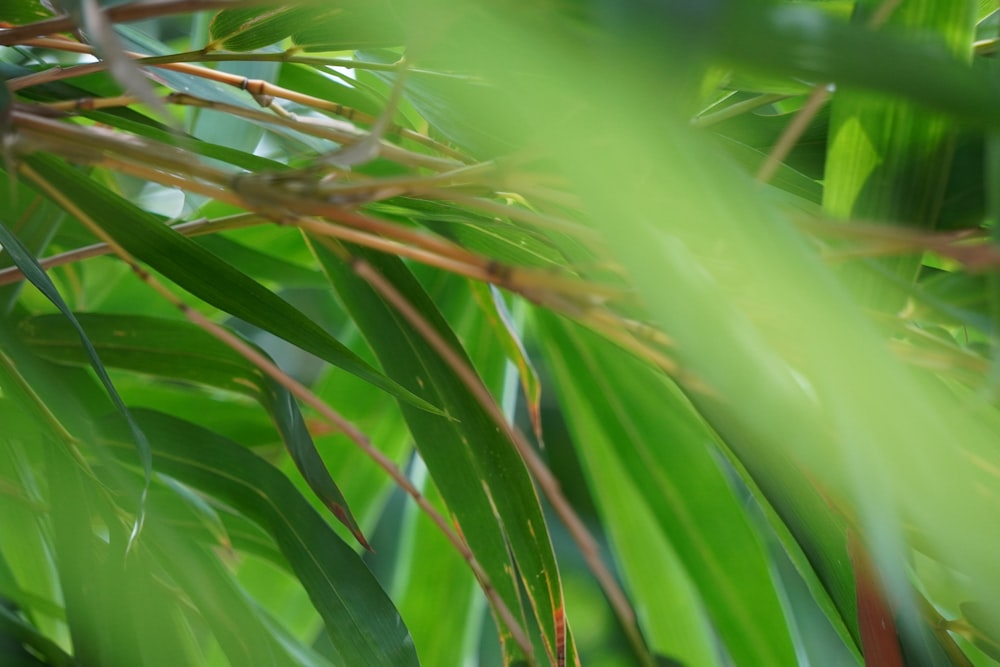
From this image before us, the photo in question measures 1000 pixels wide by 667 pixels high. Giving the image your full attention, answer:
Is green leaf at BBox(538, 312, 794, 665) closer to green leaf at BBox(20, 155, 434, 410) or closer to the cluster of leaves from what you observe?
the cluster of leaves

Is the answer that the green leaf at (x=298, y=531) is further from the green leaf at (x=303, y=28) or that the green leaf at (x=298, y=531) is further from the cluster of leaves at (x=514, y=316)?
the green leaf at (x=303, y=28)

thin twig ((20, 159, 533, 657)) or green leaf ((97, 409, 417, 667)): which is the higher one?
thin twig ((20, 159, 533, 657))

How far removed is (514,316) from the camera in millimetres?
667

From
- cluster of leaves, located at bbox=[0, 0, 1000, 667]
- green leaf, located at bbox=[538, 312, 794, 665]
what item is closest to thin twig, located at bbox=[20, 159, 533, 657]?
cluster of leaves, located at bbox=[0, 0, 1000, 667]

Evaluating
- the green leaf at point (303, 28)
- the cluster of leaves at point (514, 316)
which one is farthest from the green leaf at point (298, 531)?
the green leaf at point (303, 28)

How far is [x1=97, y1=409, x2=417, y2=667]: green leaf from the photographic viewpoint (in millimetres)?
351

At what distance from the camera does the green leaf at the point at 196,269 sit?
328mm

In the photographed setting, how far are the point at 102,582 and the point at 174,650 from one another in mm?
40

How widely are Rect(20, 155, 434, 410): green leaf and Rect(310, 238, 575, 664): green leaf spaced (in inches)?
2.2

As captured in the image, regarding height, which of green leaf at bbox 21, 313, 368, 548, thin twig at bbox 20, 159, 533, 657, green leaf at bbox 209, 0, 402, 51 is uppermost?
green leaf at bbox 209, 0, 402, 51

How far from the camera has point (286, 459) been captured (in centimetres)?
70

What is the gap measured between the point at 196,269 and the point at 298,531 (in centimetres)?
12

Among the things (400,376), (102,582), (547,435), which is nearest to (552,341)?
(400,376)

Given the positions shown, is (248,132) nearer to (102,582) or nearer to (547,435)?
(102,582)
